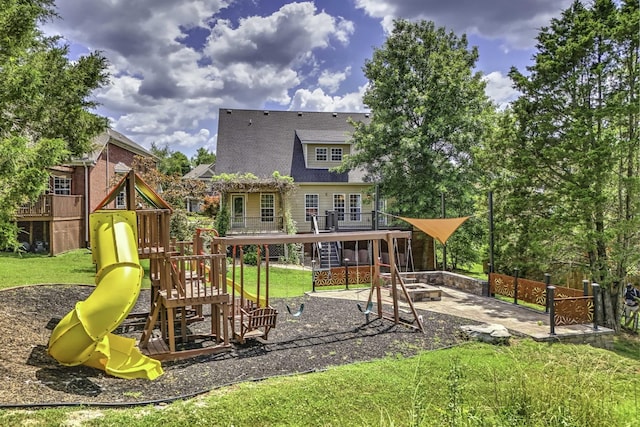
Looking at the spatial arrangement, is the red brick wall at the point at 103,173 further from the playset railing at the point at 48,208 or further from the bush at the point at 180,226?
the bush at the point at 180,226

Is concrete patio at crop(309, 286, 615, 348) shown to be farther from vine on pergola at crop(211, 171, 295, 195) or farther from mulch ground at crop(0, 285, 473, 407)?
vine on pergola at crop(211, 171, 295, 195)

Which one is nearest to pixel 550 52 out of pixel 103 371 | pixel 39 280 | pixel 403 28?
pixel 403 28

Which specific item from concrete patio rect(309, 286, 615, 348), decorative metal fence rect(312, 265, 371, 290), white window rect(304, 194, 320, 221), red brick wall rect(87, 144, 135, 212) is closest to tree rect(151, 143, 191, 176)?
red brick wall rect(87, 144, 135, 212)

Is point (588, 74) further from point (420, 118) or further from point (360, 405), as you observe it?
point (360, 405)

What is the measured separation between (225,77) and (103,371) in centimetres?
1130

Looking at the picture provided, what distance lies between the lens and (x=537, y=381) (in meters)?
4.75

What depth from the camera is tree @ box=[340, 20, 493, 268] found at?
1877 centimetres

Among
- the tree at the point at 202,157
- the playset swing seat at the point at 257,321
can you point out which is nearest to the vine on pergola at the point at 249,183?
the playset swing seat at the point at 257,321

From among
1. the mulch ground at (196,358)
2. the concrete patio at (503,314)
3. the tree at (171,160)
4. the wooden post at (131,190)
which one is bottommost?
the concrete patio at (503,314)

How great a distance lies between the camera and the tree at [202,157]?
63200 millimetres

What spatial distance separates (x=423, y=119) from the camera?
19719mm

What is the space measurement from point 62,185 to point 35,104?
12626 millimetres

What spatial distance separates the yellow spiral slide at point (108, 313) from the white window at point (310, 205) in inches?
675

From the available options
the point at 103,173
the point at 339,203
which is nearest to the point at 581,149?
the point at 339,203
